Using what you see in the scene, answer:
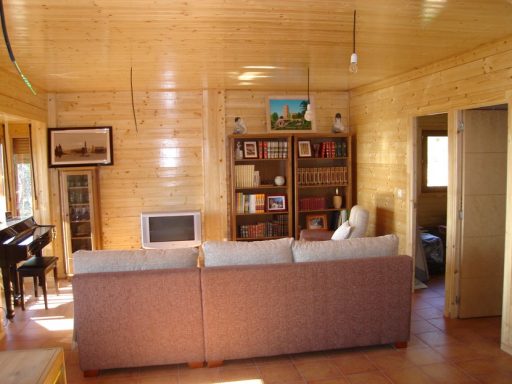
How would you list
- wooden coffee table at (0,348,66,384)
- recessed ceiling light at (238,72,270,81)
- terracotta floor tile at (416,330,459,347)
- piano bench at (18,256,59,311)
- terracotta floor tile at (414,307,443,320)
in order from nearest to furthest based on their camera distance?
wooden coffee table at (0,348,66,384) → terracotta floor tile at (416,330,459,347) → terracotta floor tile at (414,307,443,320) → piano bench at (18,256,59,311) → recessed ceiling light at (238,72,270,81)

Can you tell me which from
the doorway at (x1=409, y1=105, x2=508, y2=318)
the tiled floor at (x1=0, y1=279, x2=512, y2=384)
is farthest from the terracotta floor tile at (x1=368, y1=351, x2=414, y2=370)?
the doorway at (x1=409, y1=105, x2=508, y2=318)

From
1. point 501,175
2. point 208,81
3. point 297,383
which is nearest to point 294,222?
point 208,81

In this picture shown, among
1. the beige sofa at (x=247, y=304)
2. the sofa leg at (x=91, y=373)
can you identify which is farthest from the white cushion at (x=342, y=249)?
the sofa leg at (x=91, y=373)

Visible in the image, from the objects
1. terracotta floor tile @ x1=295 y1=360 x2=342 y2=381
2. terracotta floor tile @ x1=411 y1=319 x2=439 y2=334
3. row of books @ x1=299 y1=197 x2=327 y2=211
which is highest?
row of books @ x1=299 y1=197 x2=327 y2=211

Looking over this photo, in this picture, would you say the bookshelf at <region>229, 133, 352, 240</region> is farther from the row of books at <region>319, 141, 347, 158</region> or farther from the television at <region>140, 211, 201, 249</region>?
the television at <region>140, 211, 201, 249</region>

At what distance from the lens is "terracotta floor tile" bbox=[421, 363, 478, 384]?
310 cm

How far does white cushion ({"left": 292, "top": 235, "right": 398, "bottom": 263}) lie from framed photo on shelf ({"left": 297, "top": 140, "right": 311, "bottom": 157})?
113 inches

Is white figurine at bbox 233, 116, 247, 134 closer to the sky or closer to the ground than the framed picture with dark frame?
closer to the sky

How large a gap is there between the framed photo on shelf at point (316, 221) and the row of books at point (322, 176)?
537 millimetres

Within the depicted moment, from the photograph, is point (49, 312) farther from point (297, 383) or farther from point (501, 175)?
point (501, 175)

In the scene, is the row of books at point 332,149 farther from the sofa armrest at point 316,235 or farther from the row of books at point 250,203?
the sofa armrest at point 316,235

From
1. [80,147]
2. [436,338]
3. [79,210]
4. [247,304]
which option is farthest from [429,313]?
[80,147]

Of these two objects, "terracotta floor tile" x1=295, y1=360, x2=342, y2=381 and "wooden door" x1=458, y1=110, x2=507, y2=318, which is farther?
"wooden door" x1=458, y1=110, x2=507, y2=318

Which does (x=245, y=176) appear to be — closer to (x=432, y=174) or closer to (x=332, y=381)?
(x=432, y=174)
